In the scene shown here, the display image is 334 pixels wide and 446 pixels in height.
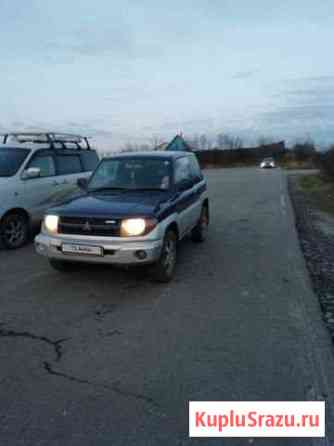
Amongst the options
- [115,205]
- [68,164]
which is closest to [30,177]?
[68,164]

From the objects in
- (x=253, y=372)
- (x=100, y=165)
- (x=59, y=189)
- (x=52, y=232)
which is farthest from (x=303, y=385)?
(x=59, y=189)

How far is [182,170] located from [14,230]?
12.2ft

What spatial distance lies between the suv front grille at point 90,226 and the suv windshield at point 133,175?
4.15 ft

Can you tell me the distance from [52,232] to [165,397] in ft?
9.98

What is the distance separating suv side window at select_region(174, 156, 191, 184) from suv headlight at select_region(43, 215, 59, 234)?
2156mm

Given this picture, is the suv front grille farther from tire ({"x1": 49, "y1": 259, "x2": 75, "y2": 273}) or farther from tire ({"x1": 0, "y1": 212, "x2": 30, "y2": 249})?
tire ({"x1": 0, "y1": 212, "x2": 30, "y2": 249})

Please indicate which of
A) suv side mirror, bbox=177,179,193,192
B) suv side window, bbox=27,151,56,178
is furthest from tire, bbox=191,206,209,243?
suv side window, bbox=27,151,56,178

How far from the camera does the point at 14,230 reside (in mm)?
7254

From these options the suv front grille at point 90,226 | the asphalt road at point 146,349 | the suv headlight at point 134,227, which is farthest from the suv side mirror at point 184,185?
the suv front grille at point 90,226

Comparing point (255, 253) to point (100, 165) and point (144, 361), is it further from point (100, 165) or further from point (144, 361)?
point (144, 361)

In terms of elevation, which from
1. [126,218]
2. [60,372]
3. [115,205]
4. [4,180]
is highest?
[4,180]

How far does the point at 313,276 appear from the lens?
18.6 ft

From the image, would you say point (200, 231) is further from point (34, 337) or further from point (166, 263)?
point (34, 337)

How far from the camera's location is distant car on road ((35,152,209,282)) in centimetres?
471
